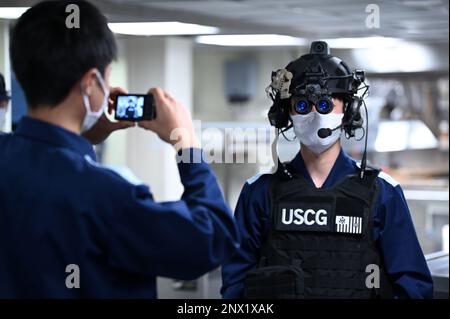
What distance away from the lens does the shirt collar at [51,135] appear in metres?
1.06

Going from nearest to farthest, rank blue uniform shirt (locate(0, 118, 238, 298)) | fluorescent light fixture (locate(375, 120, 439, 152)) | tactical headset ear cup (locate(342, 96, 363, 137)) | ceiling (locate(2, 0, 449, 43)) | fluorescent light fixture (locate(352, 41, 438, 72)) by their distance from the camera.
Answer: blue uniform shirt (locate(0, 118, 238, 298))
tactical headset ear cup (locate(342, 96, 363, 137))
ceiling (locate(2, 0, 449, 43))
fluorescent light fixture (locate(352, 41, 438, 72))
fluorescent light fixture (locate(375, 120, 439, 152))

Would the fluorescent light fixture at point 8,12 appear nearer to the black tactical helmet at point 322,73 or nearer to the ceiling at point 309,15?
the black tactical helmet at point 322,73

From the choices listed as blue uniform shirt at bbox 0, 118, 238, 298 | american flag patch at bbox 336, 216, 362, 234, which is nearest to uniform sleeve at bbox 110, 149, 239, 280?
blue uniform shirt at bbox 0, 118, 238, 298

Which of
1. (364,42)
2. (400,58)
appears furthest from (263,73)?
(364,42)

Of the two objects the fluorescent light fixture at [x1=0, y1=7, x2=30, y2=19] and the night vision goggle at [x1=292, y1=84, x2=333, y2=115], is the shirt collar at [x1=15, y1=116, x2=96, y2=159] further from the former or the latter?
the fluorescent light fixture at [x1=0, y1=7, x2=30, y2=19]

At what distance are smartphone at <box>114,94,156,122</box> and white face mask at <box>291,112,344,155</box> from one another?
468 millimetres

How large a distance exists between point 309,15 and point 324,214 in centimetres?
223

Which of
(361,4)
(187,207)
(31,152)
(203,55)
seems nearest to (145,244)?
(187,207)

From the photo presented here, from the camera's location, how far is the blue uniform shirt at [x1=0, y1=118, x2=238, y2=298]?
1017mm

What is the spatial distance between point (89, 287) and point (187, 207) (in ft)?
0.55

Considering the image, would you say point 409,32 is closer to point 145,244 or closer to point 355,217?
point 355,217

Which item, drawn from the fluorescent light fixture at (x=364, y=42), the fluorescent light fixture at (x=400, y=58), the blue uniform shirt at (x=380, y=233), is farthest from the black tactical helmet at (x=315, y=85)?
the fluorescent light fixture at (x=400, y=58)
